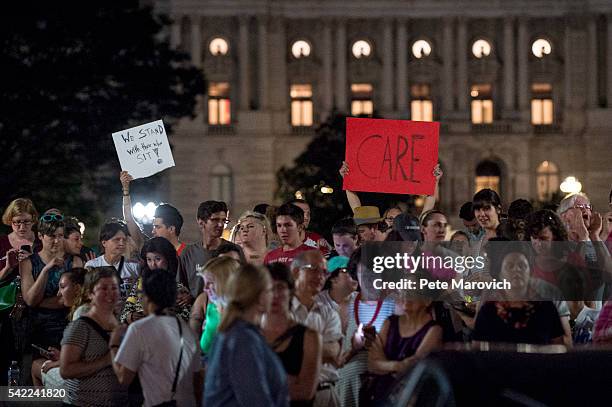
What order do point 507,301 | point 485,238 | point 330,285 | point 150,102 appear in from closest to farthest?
point 507,301
point 330,285
point 485,238
point 150,102

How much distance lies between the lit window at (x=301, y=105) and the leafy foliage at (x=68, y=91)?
2462cm

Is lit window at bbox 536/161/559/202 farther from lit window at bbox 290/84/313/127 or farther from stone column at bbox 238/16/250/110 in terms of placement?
stone column at bbox 238/16/250/110

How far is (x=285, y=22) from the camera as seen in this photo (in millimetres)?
67875

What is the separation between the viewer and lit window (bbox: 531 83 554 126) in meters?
67.7

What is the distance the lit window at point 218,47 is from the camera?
67.1m

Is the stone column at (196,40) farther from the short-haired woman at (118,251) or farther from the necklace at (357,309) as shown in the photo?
the necklace at (357,309)

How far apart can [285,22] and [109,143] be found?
29.4 m

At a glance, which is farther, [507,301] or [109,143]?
[109,143]

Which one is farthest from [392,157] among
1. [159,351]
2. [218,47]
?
[218,47]

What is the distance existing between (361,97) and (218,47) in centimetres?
760

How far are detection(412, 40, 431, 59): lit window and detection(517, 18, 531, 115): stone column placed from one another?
456cm

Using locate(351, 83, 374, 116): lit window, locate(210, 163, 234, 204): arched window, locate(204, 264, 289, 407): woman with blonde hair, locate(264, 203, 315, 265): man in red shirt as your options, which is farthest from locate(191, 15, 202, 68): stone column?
locate(204, 264, 289, 407): woman with blonde hair

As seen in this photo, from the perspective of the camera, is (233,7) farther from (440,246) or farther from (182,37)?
(440,246)

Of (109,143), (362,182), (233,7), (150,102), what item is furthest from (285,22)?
(362,182)
